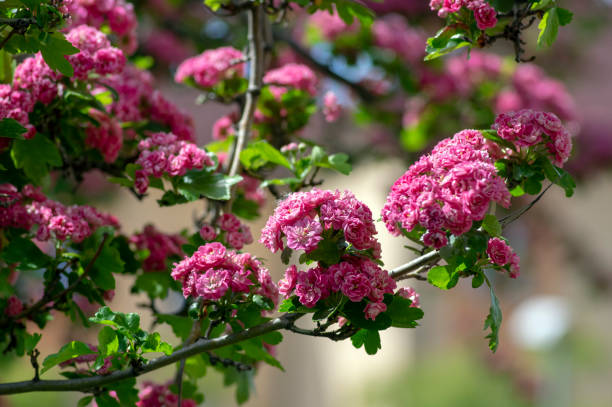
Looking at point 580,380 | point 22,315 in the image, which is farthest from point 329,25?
point 580,380

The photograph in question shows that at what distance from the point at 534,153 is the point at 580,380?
12.0 meters

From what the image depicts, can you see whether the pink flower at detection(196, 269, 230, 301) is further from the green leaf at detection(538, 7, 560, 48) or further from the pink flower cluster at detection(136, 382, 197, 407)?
the green leaf at detection(538, 7, 560, 48)

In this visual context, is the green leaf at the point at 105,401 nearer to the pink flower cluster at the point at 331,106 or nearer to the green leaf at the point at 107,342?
the green leaf at the point at 107,342

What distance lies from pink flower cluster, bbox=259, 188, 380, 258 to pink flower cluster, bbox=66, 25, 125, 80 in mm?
845

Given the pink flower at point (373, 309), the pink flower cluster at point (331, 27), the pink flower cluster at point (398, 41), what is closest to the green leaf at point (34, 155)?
the pink flower at point (373, 309)

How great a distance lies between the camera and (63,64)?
191 cm

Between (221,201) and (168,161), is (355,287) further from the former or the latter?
(221,201)

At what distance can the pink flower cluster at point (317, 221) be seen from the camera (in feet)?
5.62

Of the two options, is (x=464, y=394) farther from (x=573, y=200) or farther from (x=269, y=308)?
(x=269, y=308)

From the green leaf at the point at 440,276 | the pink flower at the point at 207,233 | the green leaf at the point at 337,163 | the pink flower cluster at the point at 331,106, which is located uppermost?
the pink flower cluster at the point at 331,106

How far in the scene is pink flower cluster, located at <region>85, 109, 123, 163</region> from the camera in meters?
2.44

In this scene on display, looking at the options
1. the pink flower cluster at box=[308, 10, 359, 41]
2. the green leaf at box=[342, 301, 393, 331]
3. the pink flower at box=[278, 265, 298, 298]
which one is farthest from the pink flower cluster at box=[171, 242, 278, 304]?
the pink flower cluster at box=[308, 10, 359, 41]

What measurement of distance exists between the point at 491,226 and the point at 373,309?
0.31m

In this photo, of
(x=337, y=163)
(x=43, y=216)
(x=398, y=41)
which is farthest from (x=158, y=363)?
(x=398, y=41)
